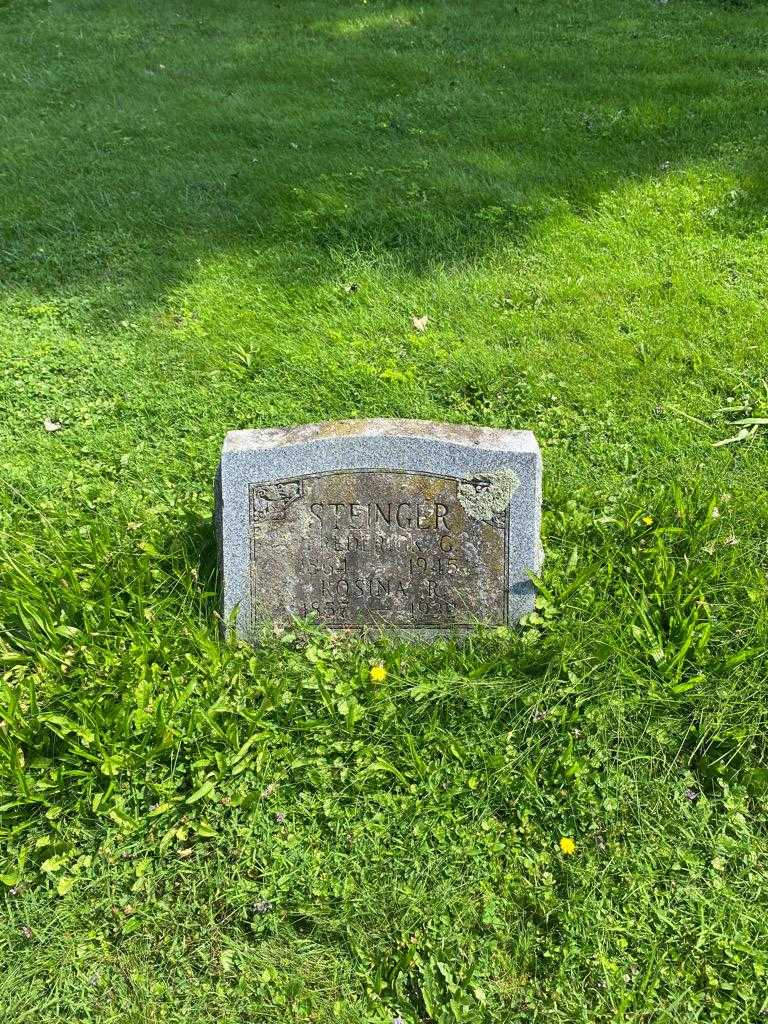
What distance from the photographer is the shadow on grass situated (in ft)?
17.5

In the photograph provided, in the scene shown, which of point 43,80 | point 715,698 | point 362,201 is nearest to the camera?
point 715,698

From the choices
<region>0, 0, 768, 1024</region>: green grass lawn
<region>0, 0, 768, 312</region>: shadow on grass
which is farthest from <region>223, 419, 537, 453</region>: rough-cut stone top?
<region>0, 0, 768, 312</region>: shadow on grass

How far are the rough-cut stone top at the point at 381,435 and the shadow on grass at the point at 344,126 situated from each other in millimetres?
2353

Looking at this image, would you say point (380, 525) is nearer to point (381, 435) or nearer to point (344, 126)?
point (381, 435)

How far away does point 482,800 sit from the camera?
2621mm

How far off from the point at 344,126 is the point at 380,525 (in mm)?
4961

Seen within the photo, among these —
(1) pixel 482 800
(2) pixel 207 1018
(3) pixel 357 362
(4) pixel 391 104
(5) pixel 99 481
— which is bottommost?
(2) pixel 207 1018

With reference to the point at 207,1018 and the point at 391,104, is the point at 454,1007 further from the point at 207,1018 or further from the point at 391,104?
the point at 391,104

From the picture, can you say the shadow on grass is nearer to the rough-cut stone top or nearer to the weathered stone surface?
the rough-cut stone top

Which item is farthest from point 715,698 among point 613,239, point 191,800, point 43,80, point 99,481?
point 43,80

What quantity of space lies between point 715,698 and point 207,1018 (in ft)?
6.23

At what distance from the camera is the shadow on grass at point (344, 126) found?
5320mm

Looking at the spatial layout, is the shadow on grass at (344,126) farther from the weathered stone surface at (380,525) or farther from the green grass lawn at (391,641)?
the weathered stone surface at (380,525)

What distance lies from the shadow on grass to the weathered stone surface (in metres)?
2.48
